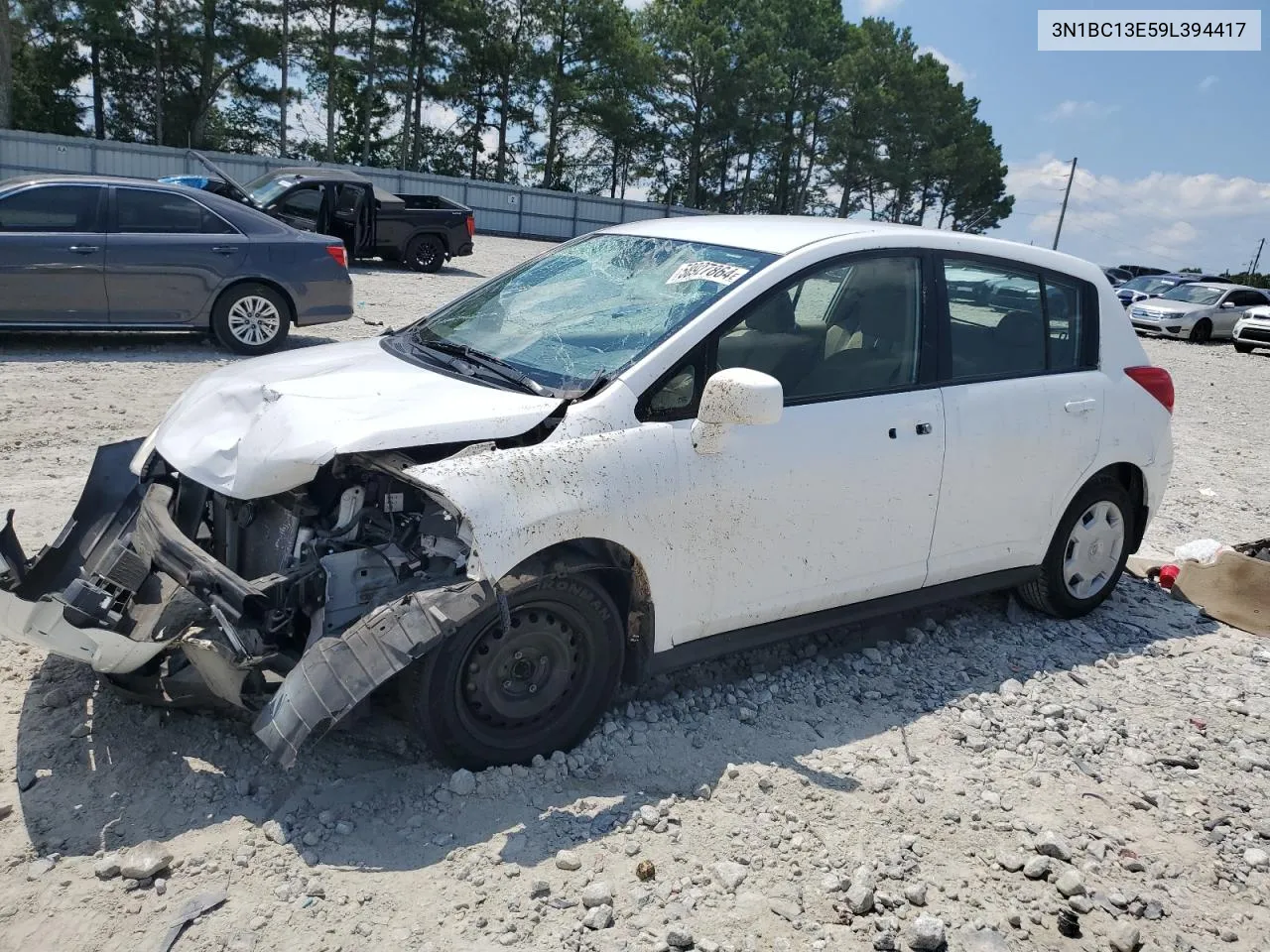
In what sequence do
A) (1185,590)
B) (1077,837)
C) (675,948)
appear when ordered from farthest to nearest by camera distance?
(1185,590) < (1077,837) < (675,948)

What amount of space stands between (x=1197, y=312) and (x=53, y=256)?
78.0ft

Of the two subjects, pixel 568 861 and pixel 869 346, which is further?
pixel 869 346

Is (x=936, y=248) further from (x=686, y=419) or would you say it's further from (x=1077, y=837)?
(x=1077, y=837)

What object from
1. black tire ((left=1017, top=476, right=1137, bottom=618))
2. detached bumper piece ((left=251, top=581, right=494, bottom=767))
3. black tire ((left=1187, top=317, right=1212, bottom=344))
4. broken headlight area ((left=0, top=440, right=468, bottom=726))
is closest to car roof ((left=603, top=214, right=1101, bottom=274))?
black tire ((left=1017, top=476, right=1137, bottom=618))

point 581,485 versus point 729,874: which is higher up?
point 581,485

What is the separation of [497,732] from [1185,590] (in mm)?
4221

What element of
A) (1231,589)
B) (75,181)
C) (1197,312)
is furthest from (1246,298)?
(75,181)

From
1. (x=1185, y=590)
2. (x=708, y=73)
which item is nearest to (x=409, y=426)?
(x=1185, y=590)

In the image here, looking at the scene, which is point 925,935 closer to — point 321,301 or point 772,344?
point 772,344

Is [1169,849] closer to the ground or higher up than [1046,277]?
closer to the ground

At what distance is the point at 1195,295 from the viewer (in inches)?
1003

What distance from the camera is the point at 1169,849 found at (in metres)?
3.54

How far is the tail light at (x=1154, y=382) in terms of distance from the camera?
17.1ft

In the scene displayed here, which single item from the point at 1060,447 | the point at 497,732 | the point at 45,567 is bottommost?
the point at 497,732
